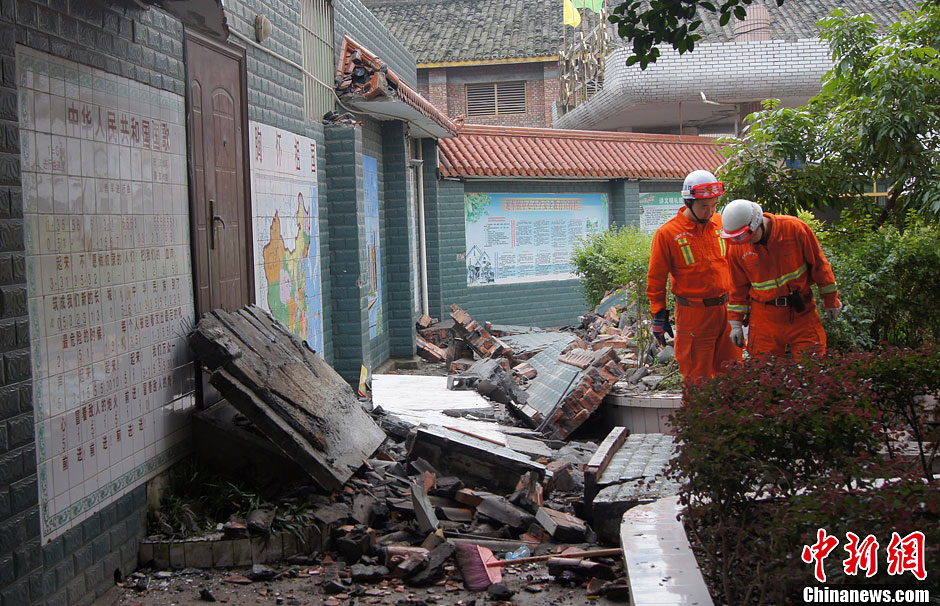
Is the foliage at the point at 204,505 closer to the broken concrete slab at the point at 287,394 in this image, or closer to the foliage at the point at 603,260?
the broken concrete slab at the point at 287,394

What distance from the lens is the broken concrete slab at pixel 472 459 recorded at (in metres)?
6.40

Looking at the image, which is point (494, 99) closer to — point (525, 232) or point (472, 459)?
point (525, 232)

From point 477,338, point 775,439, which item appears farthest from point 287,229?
point 775,439

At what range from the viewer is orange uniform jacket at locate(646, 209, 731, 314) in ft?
23.9

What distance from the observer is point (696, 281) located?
23.9 ft

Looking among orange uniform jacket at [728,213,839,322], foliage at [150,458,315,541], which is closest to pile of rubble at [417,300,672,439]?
orange uniform jacket at [728,213,839,322]

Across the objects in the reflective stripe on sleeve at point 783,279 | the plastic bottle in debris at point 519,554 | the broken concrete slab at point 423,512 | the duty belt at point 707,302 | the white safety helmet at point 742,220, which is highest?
the white safety helmet at point 742,220

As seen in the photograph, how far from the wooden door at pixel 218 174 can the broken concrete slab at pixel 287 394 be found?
0.92 ft

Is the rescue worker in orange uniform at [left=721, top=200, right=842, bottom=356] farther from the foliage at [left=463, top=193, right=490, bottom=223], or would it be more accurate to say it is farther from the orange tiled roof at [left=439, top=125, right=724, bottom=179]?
the foliage at [left=463, top=193, right=490, bottom=223]

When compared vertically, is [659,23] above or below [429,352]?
above

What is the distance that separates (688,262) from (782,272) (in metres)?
0.89

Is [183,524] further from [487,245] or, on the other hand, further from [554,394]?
[487,245]

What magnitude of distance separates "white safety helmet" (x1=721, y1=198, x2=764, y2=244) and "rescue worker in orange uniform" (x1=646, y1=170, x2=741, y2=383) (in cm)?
77

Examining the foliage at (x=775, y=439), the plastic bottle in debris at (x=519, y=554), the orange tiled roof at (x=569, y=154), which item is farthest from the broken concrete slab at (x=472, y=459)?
the orange tiled roof at (x=569, y=154)
